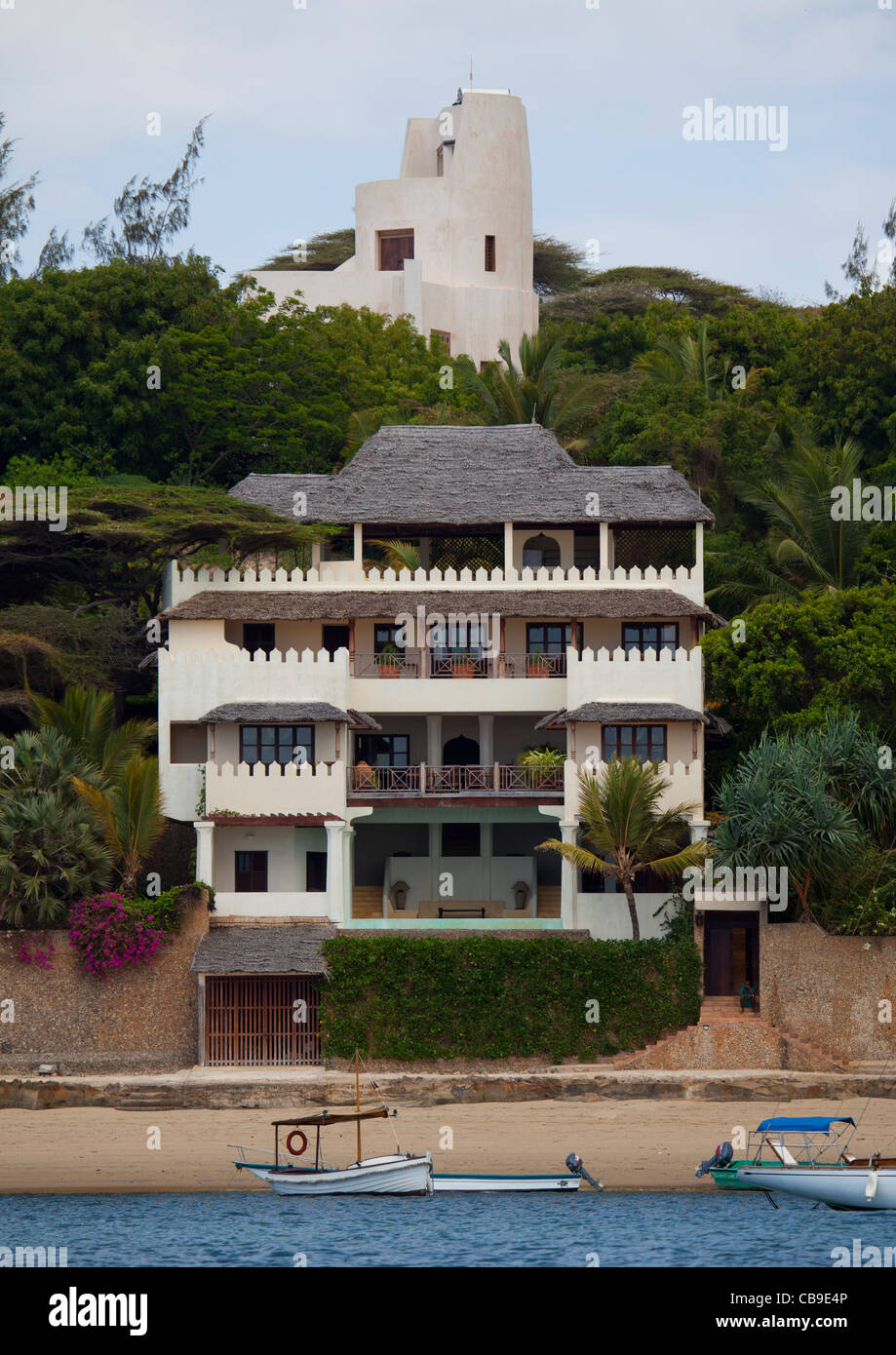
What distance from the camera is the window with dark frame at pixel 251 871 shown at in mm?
48344

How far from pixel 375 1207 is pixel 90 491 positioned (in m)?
20.6

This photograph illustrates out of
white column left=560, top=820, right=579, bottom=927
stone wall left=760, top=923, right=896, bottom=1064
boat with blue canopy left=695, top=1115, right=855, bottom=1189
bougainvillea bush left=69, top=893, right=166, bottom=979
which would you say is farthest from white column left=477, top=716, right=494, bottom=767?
boat with blue canopy left=695, top=1115, right=855, bottom=1189

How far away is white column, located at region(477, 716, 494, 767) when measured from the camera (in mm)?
51250

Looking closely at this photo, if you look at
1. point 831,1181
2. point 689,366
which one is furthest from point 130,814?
point 689,366

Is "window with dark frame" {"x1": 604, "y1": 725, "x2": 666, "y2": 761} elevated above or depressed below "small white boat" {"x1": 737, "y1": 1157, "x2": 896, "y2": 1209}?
above

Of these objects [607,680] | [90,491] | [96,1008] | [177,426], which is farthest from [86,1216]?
[177,426]

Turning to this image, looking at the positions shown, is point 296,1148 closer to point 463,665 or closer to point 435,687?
point 435,687

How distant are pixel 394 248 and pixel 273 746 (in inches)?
1498

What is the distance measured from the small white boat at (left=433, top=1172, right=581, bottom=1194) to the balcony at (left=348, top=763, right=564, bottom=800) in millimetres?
11266

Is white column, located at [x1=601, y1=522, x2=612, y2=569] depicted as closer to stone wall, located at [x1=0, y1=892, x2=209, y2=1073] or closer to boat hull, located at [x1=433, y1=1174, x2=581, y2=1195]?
stone wall, located at [x1=0, y1=892, x2=209, y2=1073]

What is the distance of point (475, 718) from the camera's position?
52812 millimetres
